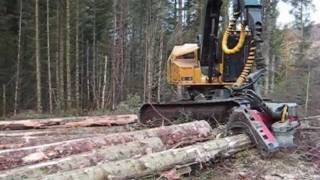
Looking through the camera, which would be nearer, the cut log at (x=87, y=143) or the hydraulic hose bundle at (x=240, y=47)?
the cut log at (x=87, y=143)

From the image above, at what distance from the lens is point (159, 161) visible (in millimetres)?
5836

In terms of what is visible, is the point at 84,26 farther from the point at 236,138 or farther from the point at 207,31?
the point at 236,138

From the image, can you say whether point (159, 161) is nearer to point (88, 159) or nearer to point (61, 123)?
point (88, 159)

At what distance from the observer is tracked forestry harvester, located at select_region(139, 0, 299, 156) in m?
7.68

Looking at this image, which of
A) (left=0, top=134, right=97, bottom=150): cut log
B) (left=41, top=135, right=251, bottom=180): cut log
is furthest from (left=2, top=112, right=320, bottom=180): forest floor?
(left=0, top=134, right=97, bottom=150): cut log

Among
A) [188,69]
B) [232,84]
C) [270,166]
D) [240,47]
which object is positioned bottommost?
[270,166]

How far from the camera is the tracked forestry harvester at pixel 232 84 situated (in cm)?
768

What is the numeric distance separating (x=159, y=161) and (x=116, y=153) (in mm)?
698

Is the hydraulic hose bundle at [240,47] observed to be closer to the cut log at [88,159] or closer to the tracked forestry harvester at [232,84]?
the tracked forestry harvester at [232,84]

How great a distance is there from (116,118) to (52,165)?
20.5ft

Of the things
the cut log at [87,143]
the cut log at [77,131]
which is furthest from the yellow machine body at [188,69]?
the cut log at [87,143]

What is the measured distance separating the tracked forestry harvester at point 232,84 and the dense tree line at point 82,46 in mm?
11721

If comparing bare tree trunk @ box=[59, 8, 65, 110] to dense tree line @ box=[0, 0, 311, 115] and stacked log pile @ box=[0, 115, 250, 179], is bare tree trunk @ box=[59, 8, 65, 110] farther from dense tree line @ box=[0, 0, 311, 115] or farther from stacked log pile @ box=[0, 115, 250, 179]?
stacked log pile @ box=[0, 115, 250, 179]

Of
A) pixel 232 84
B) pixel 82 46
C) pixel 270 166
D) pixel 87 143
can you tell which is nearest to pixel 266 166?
pixel 270 166
